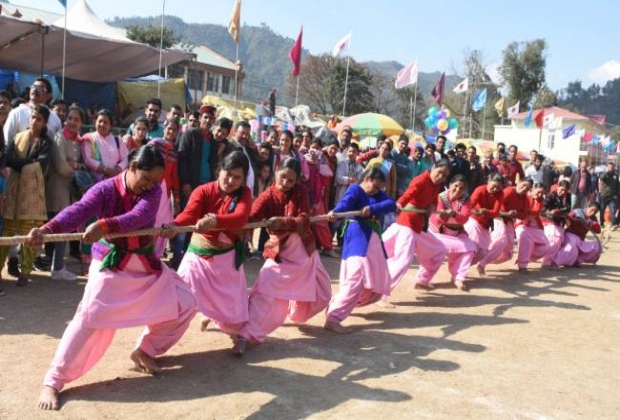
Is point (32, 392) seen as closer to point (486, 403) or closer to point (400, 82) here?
point (486, 403)

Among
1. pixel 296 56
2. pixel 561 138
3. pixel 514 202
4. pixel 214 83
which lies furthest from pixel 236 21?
pixel 214 83

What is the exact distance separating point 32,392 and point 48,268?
362 cm

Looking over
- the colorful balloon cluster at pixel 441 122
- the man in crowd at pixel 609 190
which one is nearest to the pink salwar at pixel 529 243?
the man in crowd at pixel 609 190

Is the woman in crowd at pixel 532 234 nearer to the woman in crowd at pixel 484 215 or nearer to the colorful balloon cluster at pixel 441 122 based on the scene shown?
the woman in crowd at pixel 484 215

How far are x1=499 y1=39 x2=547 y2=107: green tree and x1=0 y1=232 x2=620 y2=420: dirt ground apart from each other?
54219 mm

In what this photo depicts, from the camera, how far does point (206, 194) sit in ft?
14.9

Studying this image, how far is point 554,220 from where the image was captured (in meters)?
10.2

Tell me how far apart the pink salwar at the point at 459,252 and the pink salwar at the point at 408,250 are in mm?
352

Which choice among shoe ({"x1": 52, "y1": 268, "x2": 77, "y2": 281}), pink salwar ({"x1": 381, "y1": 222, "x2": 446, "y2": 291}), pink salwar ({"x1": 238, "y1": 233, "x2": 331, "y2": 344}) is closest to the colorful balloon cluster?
pink salwar ({"x1": 381, "y1": 222, "x2": 446, "y2": 291})

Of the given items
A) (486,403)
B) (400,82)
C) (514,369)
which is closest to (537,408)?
(486,403)

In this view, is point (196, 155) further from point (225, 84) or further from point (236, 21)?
point (225, 84)

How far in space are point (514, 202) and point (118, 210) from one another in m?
6.97

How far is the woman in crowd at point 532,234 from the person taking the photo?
951cm

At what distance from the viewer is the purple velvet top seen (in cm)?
355
